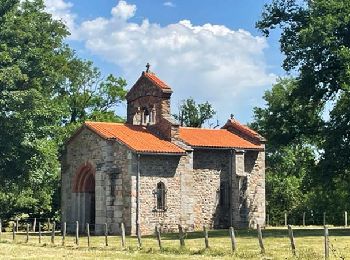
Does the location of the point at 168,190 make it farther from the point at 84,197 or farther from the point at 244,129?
the point at 244,129

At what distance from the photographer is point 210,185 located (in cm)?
4450

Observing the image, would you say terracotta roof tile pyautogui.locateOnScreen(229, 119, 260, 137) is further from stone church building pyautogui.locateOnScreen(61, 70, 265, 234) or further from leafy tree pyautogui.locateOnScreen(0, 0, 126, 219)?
leafy tree pyautogui.locateOnScreen(0, 0, 126, 219)

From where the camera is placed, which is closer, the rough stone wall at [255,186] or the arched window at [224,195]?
the arched window at [224,195]

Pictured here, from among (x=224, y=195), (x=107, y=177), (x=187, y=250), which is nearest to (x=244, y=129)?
(x=224, y=195)

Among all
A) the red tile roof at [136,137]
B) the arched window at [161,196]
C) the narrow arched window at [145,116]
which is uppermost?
the narrow arched window at [145,116]

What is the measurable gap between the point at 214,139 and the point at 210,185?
362 centimetres

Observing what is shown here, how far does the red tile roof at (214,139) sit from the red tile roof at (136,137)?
2.12 meters

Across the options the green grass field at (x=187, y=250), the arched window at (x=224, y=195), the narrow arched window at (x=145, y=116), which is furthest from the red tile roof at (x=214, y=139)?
the green grass field at (x=187, y=250)

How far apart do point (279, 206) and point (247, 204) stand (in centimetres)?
2259

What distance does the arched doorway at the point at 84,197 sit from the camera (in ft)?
148

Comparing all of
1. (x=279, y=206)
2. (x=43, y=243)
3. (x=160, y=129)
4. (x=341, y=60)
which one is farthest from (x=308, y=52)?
(x=279, y=206)

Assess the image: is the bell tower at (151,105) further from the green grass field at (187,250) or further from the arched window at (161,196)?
the green grass field at (187,250)

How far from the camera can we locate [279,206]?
6781 centimetres

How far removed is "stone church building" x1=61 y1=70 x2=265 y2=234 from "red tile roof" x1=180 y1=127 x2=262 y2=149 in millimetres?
76
